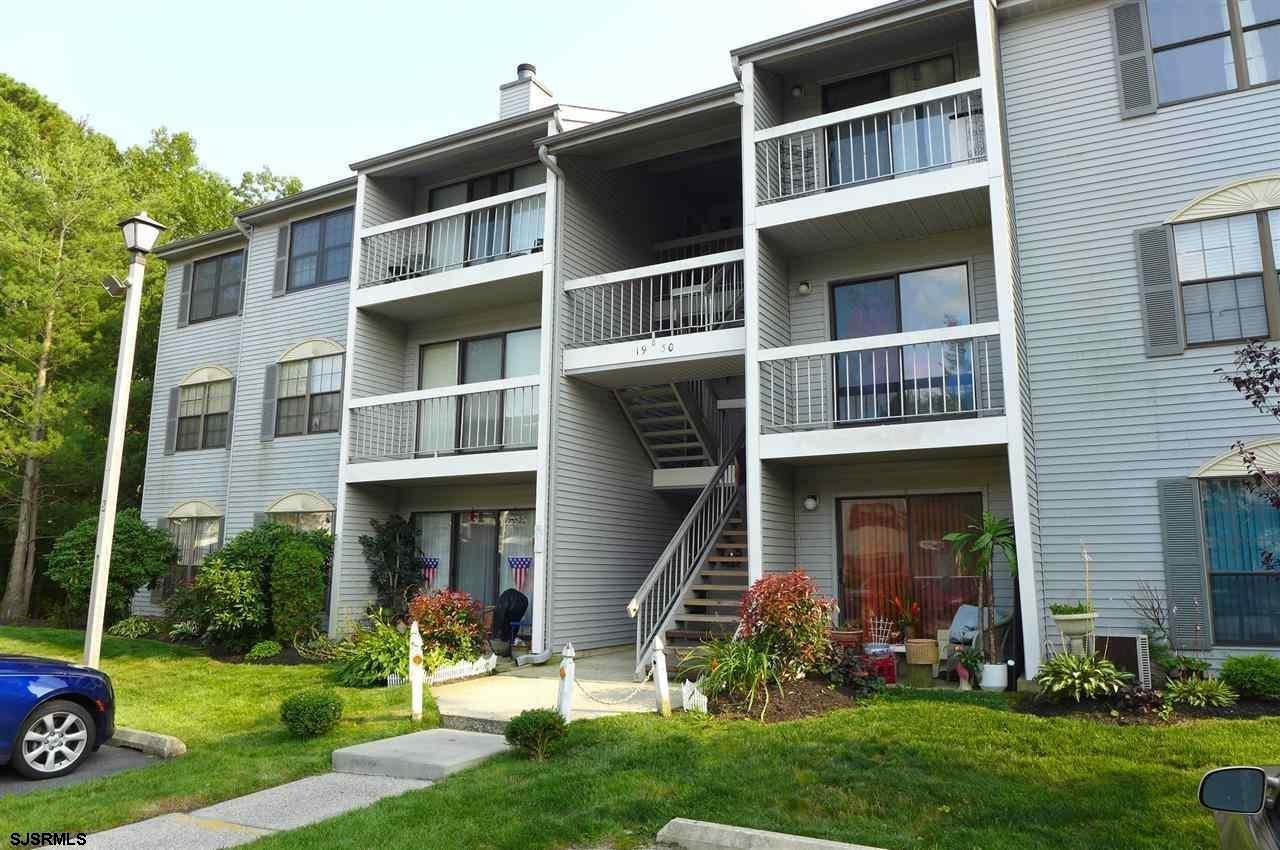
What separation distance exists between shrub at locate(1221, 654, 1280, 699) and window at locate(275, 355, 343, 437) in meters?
14.8

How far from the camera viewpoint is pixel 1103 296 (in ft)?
35.7

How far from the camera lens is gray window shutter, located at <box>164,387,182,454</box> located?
19.5 meters

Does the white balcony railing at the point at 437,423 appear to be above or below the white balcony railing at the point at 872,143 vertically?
below

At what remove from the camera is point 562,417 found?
1373cm

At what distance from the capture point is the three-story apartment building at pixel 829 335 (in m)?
10.3

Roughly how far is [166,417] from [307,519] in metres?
5.67

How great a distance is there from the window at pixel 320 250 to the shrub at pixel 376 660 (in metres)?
8.61

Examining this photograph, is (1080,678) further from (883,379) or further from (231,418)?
(231,418)

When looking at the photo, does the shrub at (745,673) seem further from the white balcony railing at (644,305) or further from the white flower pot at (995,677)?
the white balcony railing at (644,305)

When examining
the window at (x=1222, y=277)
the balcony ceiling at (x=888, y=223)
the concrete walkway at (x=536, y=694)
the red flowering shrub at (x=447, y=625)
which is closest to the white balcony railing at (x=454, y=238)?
the balcony ceiling at (x=888, y=223)

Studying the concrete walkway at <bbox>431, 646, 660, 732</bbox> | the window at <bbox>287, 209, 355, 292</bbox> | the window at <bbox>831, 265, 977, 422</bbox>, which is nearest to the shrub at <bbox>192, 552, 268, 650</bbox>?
the concrete walkway at <bbox>431, 646, 660, 732</bbox>

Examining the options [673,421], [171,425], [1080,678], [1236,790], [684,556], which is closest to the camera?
[1236,790]

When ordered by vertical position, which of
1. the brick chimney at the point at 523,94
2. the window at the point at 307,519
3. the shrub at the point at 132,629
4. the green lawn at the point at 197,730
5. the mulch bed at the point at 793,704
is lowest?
the green lawn at the point at 197,730

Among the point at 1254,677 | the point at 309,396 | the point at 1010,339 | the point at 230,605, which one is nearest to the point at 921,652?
the point at 1254,677
